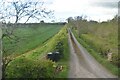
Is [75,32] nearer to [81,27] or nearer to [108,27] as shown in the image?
[81,27]

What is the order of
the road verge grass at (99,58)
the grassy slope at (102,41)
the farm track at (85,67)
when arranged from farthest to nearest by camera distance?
1. the grassy slope at (102,41)
2. the road verge grass at (99,58)
3. the farm track at (85,67)

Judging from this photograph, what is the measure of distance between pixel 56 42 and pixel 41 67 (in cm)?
428

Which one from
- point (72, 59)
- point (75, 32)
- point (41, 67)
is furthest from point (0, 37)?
point (75, 32)

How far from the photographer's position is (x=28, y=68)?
7457mm

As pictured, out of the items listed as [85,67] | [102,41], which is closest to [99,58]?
[102,41]

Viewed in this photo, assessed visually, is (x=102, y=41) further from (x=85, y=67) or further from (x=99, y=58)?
(x=85, y=67)

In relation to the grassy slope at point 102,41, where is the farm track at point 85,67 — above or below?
below

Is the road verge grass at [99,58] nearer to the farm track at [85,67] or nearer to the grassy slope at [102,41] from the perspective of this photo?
the grassy slope at [102,41]

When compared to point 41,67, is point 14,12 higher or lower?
higher

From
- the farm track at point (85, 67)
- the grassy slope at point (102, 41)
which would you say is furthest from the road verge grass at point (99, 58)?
the farm track at point (85, 67)

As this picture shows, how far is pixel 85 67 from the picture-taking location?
10.4m

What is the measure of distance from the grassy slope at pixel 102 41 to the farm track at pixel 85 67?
8.3 inches

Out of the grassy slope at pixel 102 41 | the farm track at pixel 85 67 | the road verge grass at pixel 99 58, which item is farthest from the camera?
the grassy slope at pixel 102 41

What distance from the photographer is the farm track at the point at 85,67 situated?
939 centimetres
